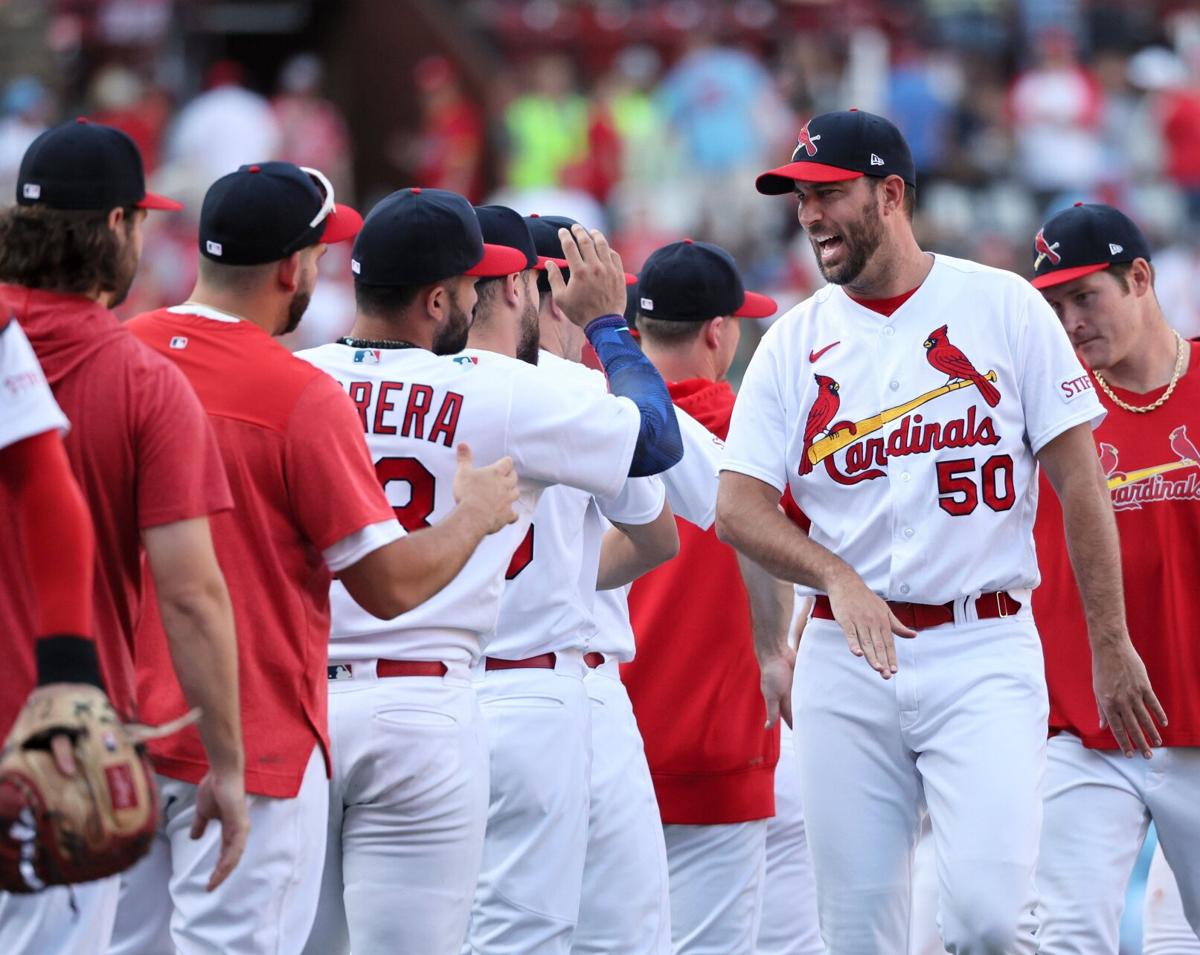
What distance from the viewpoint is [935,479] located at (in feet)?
15.7

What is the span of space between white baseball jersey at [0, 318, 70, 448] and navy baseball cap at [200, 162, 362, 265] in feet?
3.05

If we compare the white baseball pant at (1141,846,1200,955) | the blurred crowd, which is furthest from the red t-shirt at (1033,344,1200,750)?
the blurred crowd

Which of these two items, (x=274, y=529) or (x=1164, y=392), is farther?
(x=1164, y=392)

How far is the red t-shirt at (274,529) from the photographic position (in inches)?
149

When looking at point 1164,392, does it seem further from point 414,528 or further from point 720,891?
point 414,528

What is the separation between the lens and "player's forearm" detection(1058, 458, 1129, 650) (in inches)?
→ 188

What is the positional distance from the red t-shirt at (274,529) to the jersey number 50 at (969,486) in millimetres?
1623

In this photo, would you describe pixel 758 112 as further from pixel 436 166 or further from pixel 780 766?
pixel 780 766

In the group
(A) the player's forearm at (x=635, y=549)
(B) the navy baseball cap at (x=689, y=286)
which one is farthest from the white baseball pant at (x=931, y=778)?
(B) the navy baseball cap at (x=689, y=286)

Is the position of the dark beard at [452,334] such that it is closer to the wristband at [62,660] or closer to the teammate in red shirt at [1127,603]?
the wristband at [62,660]

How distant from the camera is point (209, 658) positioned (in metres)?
3.46

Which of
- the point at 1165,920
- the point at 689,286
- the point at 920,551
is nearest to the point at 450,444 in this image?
the point at 920,551

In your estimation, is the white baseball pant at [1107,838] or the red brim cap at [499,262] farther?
the white baseball pant at [1107,838]

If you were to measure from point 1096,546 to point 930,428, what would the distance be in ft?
1.72
